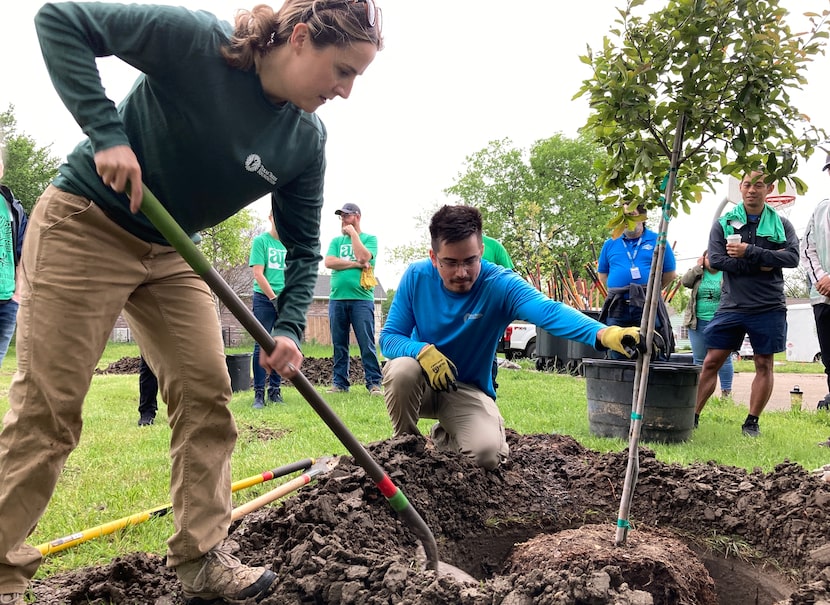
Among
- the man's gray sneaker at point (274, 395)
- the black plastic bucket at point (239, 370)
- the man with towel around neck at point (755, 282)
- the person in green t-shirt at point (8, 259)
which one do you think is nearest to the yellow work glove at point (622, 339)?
the man with towel around neck at point (755, 282)

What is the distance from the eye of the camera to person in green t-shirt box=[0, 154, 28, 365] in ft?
12.5

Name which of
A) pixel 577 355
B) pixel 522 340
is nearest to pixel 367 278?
pixel 577 355

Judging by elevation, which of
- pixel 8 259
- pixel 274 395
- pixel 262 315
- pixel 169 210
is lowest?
pixel 274 395

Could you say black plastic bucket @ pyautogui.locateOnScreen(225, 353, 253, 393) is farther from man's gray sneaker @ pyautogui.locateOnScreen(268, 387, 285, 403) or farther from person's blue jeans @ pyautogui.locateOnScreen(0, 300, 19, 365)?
person's blue jeans @ pyautogui.locateOnScreen(0, 300, 19, 365)

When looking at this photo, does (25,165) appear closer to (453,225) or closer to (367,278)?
(367,278)

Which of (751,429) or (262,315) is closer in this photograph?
(751,429)

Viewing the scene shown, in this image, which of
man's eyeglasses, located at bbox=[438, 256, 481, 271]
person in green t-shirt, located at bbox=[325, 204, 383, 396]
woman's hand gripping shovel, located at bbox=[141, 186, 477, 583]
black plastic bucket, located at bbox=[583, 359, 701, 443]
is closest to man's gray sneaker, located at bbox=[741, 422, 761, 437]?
black plastic bucket, located at bbox=[583, 359, 701, 443]

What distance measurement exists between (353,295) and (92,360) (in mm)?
4896

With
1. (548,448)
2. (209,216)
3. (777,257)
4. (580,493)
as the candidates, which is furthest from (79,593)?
(777,257)

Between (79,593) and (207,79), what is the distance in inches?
68.9

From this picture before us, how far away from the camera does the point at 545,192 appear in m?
34.0

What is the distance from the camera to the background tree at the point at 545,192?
31469 mm

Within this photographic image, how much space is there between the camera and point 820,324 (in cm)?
465

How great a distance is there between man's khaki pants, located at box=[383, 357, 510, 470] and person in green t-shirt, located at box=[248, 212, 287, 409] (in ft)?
9.63
